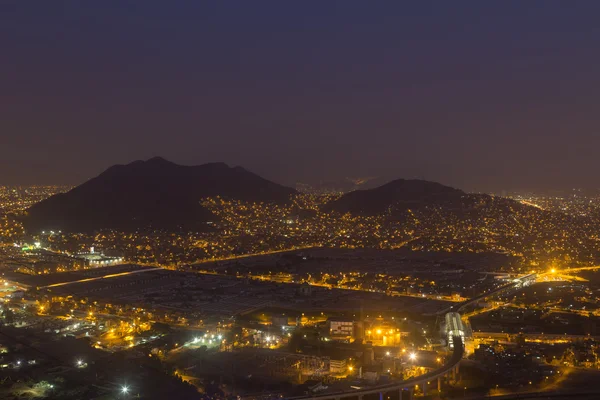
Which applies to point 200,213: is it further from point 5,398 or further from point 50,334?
point 5,398

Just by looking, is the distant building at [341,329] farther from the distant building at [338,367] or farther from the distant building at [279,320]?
the distant building at [338,367]

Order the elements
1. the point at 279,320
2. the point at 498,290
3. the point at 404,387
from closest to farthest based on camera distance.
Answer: the point at 404,387 → the point at 279,320 → the point at 498,290

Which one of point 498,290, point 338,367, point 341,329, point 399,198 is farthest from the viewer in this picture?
point 399,198

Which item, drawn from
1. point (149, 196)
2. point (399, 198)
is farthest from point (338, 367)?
point (399, 198)

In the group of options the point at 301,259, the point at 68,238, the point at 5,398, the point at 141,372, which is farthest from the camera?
the point at 68,238

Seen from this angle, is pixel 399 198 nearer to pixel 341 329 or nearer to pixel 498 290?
pixel 498 290

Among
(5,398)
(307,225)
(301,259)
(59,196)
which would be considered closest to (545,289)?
(301,259)
